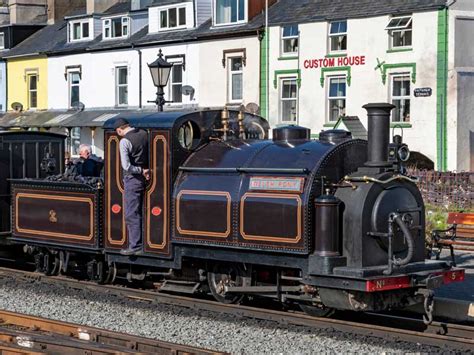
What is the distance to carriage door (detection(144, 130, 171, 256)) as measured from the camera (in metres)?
11.2

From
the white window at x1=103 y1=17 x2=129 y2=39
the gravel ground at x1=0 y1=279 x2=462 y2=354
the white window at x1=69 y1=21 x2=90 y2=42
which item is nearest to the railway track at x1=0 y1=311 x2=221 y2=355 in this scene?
the gravel ground at x1=0 y1=279 x2=462 y2=354

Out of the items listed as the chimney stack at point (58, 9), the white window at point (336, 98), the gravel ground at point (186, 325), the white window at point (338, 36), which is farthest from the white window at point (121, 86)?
the gravel ground at point (186, 325)

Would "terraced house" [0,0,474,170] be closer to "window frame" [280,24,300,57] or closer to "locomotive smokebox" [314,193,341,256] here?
"window frame" [280,24,300,57]

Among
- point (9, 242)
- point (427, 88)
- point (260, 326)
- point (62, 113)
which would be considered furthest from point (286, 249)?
point (62, 113)

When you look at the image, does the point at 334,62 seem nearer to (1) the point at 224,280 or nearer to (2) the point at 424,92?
(2) the point at 424,92

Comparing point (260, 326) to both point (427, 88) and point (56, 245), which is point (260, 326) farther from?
point (427, 88)

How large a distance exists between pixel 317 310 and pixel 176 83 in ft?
80.3

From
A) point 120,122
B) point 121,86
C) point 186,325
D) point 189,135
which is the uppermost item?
point 121,86

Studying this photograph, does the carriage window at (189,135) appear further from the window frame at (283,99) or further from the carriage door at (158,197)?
the window frame at (283,99)

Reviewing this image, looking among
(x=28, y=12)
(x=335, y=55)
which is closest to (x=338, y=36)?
(x=335, y=55)

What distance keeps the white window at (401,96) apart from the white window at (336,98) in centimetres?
181

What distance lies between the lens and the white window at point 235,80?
32381 mm

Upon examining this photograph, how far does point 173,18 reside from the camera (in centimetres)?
3494

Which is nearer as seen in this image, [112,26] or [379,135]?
[379,135]
